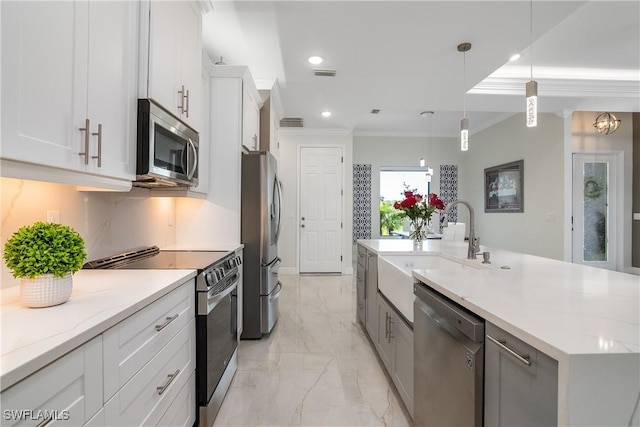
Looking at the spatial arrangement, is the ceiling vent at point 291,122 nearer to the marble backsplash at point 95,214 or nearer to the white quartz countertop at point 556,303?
the marble backsplash at point 95,214

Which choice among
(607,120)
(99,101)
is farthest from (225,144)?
(607,120)

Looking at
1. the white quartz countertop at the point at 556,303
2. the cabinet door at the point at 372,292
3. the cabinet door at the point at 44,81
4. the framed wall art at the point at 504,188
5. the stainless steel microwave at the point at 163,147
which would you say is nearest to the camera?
the white quartz countertop at the point at 556,303

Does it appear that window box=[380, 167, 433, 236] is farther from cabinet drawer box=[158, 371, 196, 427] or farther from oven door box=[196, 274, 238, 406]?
cabinet drawer box=[158, 371, 196, 427]

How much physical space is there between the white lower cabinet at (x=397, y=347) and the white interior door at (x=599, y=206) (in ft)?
14.9

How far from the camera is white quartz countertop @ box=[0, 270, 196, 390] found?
654 mm

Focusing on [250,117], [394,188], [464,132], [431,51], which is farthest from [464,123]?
[394,188]

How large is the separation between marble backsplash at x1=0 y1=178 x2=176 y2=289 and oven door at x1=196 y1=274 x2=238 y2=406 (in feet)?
2.26

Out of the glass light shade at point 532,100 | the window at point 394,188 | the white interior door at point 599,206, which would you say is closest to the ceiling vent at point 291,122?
the window at point 394,188

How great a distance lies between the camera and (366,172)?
6.84 m

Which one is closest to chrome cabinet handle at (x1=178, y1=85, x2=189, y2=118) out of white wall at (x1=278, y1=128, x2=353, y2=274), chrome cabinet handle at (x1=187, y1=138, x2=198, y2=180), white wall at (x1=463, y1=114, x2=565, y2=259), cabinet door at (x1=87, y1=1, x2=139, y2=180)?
chrome cabinet handle at (x1=187, y1=138, x2=198, y2=180)

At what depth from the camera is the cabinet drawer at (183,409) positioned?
1.32m

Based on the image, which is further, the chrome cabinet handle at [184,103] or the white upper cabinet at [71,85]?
the chrome cabinet handle at [184,103]

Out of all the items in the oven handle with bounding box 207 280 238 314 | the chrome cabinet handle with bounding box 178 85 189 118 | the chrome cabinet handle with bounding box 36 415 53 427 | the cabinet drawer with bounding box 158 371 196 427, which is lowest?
the cabinet drawer with bounding box 158 371 196 427

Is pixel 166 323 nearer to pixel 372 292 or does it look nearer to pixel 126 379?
pixel 126 379
